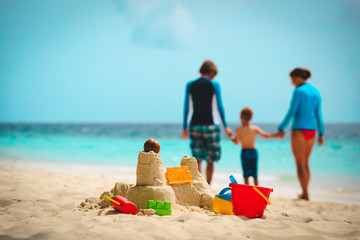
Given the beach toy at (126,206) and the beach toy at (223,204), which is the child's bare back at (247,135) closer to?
the beach toy at (223,204)

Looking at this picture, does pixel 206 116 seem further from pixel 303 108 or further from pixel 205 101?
pixel 303 108

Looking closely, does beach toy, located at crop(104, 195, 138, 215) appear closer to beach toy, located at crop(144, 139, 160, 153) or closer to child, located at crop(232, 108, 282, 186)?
beach toy, located at crop(144, 139, 160, 153)

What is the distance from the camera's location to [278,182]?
841 cm

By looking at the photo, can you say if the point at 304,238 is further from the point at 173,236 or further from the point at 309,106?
the point at 309,106

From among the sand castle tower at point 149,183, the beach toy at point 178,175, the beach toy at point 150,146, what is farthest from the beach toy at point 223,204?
the beach toy at point 150,146

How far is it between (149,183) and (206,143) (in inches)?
Answer: 70.8

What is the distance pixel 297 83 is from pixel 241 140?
137 cm

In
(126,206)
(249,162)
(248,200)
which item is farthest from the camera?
(249,162)

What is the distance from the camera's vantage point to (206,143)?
467cm

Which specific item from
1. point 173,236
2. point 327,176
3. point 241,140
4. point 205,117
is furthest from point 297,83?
point 327,176

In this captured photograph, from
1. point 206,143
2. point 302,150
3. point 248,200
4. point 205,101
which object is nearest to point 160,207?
point 248,200

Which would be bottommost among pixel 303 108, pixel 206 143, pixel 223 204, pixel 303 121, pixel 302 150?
pixel 223 204

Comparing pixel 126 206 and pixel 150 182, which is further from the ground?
pixel 150 182

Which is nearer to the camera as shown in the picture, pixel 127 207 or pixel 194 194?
pixel 127 207
